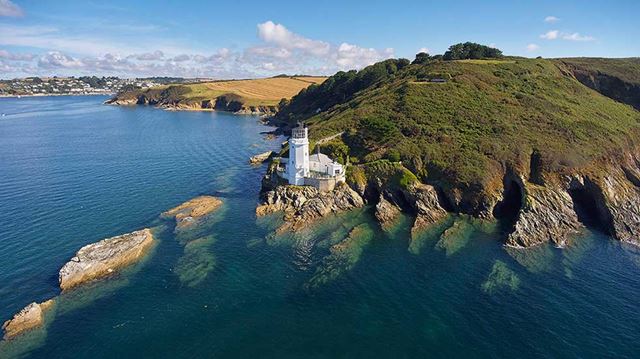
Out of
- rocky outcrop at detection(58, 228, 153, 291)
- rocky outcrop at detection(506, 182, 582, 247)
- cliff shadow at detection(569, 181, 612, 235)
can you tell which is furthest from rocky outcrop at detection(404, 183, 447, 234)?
rocky outcrop at detection(58, 228, 153, 291)

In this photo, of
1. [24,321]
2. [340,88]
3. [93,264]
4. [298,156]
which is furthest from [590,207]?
[340,88]

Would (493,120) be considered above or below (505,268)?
above

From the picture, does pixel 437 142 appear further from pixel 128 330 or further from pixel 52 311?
pixel 52 311

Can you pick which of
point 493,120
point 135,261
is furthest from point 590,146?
point 135,261

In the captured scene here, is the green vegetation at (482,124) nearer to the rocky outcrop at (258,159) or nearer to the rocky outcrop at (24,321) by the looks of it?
the rocky outcrop at (258,159)

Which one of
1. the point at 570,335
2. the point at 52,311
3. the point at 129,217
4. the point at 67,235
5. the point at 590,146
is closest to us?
the point at 570,335

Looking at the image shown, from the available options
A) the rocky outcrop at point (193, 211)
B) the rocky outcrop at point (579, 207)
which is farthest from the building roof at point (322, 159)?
the rocky outcrop at point (579, 207)
